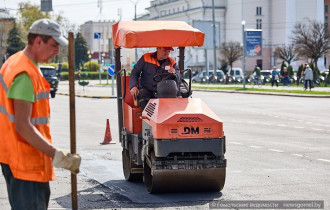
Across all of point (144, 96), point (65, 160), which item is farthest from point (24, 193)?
point (144, 96)

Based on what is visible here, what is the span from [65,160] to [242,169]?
786cm

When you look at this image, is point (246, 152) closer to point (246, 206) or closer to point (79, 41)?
point (246, 206)

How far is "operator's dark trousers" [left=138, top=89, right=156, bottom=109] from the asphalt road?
1190 mm

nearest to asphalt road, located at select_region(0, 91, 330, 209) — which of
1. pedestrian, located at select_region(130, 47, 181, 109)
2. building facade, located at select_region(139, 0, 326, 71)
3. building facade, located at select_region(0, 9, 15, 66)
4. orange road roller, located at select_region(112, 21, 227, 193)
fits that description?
orange road roller, located at select_region(112, 21, 227, 193)

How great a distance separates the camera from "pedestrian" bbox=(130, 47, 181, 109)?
10.9 meters

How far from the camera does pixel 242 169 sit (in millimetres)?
12852

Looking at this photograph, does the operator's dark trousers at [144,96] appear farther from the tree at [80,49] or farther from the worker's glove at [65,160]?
the tree at [80,49]

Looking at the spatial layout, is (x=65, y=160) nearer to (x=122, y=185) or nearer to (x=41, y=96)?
(x=41, y=96)

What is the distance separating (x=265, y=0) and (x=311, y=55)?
42.6m

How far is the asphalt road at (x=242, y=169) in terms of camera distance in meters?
9.86

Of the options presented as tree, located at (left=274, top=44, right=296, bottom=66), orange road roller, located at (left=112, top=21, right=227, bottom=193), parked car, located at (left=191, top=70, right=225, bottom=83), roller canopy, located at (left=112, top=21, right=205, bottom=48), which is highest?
roller canopy, located at (left=112, top=21, right=205, bottom=48)

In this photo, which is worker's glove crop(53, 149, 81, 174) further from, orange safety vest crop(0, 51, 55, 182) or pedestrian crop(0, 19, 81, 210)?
orange safety vest crop(0, 51, 55, 182)

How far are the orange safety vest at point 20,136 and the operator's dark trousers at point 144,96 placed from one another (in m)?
→ 5.47

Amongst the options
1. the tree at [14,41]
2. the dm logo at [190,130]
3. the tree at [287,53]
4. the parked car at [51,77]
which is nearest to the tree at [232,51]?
the tree at [287,53]
